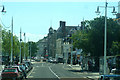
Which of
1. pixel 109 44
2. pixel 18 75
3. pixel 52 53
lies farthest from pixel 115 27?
pixel 52 53

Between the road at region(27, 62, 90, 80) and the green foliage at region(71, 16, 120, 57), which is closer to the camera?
the road at region(27, 62, 90, 80)

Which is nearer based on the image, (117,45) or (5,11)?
(5,11)

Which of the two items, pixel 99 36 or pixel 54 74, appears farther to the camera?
pixel 99 36

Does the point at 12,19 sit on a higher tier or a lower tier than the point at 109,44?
higher

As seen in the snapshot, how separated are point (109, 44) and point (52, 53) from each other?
124 metres

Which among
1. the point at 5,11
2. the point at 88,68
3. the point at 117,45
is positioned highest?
the point at 5,11

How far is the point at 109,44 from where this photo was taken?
52.3m

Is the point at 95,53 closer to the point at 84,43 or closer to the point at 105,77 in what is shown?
the point at 84,43

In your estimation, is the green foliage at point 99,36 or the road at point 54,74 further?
the green foliage at point 99,36

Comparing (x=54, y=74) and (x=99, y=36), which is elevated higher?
(x=99, y=36)

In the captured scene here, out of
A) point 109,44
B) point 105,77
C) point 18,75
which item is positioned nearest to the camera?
point 105,77

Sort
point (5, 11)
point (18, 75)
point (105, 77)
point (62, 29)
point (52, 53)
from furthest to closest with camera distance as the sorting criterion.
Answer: point (52, 53), point (62, 29), point (5, 11), point (18, 75), point (105, 77)

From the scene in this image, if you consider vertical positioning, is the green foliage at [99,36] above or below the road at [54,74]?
above

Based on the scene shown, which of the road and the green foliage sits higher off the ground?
the green foliage
